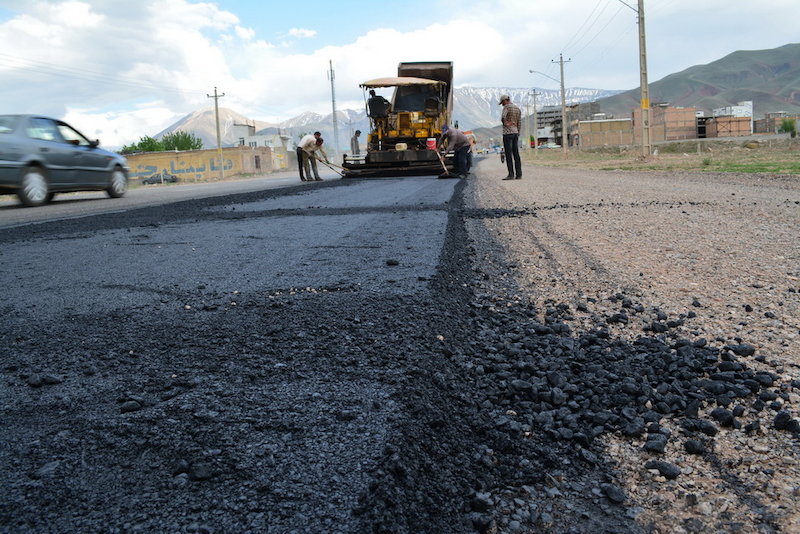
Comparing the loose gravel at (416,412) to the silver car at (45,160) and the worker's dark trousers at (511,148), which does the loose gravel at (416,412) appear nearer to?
the silver car at (45,160)

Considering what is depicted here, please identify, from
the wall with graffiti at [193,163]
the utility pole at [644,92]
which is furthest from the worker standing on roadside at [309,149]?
the wall with graffiti at [193,163]

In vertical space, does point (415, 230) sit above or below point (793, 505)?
above

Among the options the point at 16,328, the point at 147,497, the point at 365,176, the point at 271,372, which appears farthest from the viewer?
the point at 365,176

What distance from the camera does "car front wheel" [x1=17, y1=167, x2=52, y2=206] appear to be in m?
12.5

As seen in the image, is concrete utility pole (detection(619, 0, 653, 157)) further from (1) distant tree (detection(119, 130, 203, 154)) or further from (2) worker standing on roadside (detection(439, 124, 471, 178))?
(1) distant tree (detection(119, 130, 203, 154))

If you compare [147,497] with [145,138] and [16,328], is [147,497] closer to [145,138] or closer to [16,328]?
[16,328]

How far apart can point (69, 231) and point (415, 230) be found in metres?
4.11

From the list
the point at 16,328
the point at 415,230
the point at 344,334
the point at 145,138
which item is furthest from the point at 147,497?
the point at 145,138

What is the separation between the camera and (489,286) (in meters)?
4.46

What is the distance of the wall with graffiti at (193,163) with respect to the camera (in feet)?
238

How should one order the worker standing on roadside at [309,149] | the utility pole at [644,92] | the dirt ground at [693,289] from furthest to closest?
the utility pole at [644,92]
the worker standing on roadside at [309,149]
the dirt ground at [693,289]

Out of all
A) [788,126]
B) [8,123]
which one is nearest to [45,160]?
[8,123]

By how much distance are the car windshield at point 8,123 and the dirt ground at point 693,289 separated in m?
8.86

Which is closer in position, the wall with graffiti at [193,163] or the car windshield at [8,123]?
the car windshield at [8,123]
